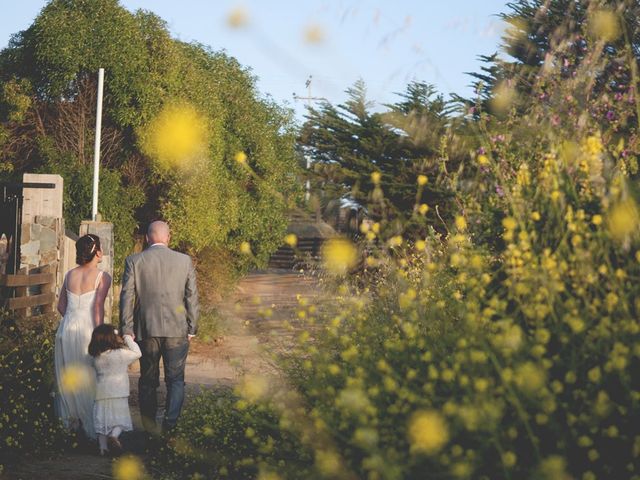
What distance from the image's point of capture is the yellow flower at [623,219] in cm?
382

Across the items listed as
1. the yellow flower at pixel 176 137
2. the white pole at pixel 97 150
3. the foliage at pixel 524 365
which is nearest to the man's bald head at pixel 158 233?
the foliage at pixel 524 365

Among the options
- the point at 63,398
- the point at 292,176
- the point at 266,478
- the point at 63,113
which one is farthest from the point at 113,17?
the point at 266,478

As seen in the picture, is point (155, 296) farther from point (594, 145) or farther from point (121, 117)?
point (121, 117)

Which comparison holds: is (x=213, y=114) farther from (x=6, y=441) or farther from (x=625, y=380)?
(x=625, y=380)

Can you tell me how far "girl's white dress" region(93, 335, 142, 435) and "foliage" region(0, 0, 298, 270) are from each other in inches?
371

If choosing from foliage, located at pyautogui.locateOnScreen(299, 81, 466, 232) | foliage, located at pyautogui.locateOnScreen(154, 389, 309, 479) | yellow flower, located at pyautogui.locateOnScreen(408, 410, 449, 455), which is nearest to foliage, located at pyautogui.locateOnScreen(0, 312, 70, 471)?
foliage, located at pyautogui.locateOnScreen(154, 389, 309, 479)

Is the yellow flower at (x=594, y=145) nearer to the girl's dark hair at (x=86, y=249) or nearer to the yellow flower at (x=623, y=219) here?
the yellow flower at (x=623, y=219)

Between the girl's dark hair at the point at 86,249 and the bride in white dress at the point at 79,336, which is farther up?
the girl's dark hair at the point at 86,249

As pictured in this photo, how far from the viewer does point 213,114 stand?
18.6m

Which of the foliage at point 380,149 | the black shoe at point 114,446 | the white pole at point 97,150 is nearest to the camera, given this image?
the black shoe at point 114,446

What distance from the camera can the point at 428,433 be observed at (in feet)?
11.0

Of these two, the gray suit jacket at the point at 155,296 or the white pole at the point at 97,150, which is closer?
the gray suit jacket at the point at 155,296

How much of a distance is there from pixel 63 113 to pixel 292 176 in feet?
19.2

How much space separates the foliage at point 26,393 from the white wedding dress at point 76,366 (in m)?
0.13
